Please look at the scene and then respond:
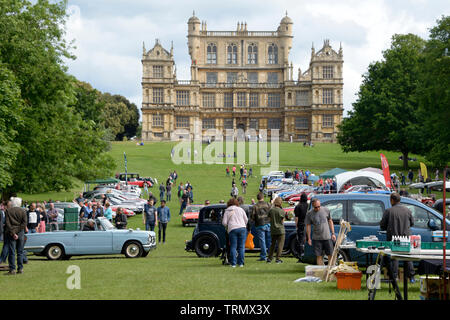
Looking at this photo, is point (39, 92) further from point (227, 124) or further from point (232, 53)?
point (232, 53)

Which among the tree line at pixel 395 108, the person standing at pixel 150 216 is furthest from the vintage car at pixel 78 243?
the tree line at pixel 395 108

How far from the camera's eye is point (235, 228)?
47.4 feet

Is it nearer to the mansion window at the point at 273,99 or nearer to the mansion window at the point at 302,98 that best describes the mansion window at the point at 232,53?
the mansion window at the point at 273,99

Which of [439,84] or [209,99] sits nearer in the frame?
[439,84]

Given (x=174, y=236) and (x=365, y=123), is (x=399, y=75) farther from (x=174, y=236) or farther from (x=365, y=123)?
(x=174, y=236)

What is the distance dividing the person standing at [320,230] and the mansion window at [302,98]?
99624mm

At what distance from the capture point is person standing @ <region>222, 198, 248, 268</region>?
14.5m

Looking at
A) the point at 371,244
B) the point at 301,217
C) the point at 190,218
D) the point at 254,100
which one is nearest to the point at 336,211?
the point at 301,217

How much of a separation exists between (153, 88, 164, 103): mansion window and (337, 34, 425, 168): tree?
4718 cm

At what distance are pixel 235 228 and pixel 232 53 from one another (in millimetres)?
107408

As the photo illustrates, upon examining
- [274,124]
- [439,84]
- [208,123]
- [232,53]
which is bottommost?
[439,84]

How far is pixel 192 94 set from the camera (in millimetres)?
111500

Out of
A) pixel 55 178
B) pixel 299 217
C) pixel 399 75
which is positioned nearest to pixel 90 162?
pixel 55 178

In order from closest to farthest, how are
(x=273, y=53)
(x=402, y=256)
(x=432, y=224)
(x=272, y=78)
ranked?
(x=402, y=256)
(x=432, y=224)
(x=272, y=78)
(x=273, y=53)
